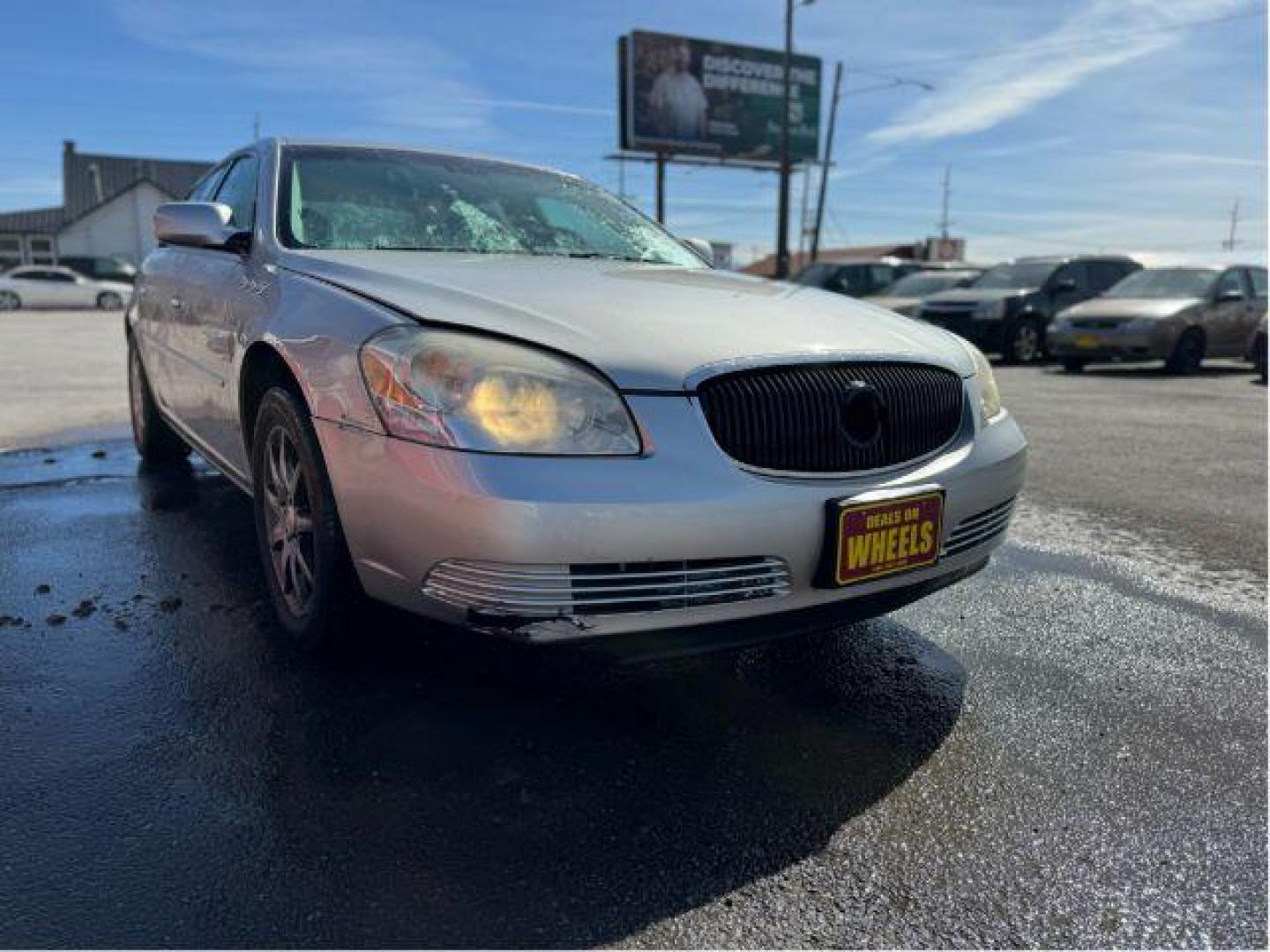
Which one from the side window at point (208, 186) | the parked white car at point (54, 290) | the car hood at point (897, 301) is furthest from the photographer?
the parked white car at point (54, 290)

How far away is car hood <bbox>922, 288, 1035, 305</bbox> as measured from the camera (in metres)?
14.2

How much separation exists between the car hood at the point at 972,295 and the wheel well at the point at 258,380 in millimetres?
12853

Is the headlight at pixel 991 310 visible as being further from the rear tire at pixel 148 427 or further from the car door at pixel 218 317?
the car door at pixel 218 317

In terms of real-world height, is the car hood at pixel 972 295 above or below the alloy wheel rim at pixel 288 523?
above

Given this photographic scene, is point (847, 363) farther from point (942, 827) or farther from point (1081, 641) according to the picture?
point (1081, 641)

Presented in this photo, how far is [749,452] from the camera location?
222cm

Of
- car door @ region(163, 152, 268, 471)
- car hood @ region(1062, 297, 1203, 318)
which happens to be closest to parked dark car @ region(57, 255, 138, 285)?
car hood @ region(1062, 297, 1203, 318)

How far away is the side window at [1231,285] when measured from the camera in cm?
1334

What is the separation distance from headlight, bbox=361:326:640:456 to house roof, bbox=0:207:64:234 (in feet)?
185

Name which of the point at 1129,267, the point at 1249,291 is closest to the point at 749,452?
the point at 1249,291

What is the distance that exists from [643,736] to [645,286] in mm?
1247

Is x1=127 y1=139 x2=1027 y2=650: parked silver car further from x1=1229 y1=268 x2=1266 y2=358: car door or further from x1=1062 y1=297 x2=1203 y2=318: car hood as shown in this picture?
x1=1229 y1=268 x2=1266 y2=358: car door

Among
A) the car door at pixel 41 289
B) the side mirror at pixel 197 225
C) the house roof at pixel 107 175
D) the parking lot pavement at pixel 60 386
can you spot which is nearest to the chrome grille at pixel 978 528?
the side mirror at pixel 197 225

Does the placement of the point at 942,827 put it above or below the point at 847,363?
below
